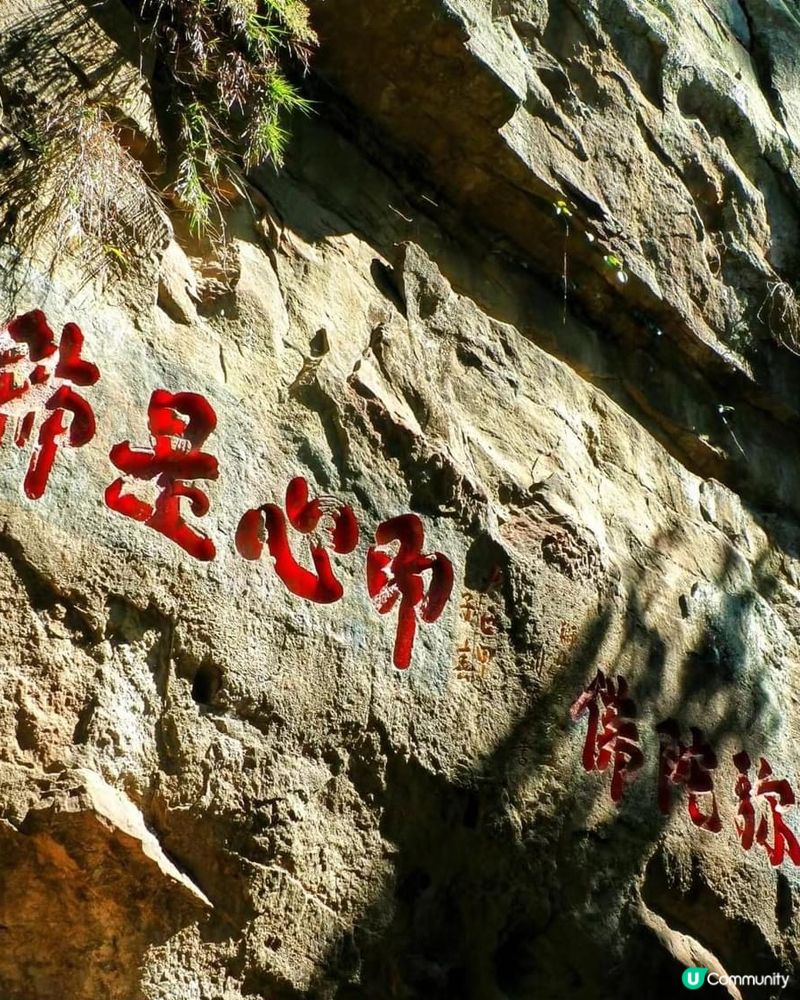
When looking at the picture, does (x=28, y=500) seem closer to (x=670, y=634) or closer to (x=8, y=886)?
(x=8, y=886)

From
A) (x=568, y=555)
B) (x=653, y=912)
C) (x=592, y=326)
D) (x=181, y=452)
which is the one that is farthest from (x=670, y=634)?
(x=181, y=452)

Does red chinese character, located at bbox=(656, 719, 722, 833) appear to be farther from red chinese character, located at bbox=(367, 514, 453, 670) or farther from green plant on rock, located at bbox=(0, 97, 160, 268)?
green plant on rock, located at bbox=(0, 97, 160, 268)

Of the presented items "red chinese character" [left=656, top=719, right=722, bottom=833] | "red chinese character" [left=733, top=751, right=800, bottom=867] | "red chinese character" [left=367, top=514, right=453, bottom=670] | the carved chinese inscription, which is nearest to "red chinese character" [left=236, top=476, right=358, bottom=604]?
"red chinese character" [left=367, top=514, right=453, bottom=670]

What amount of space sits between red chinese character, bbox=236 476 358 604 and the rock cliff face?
0.01 m

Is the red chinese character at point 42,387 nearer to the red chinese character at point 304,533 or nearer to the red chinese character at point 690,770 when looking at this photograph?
the red chinese character at point 304,533

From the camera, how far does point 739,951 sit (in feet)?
13.9

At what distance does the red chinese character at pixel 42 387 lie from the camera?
3.02 m

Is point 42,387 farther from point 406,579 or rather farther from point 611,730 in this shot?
point 611,730

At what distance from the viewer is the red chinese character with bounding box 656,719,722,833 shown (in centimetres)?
419

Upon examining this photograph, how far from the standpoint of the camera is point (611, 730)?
4.08 meters

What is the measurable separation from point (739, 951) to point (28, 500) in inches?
113

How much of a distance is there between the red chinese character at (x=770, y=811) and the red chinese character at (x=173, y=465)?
2.29 metres

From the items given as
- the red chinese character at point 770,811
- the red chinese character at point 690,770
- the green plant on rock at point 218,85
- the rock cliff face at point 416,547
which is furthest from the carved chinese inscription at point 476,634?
the green plant on rock at point 218,85

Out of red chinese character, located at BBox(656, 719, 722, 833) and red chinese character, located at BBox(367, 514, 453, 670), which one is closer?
red chinese character, located at BBox(367, 514, 453, 670)
